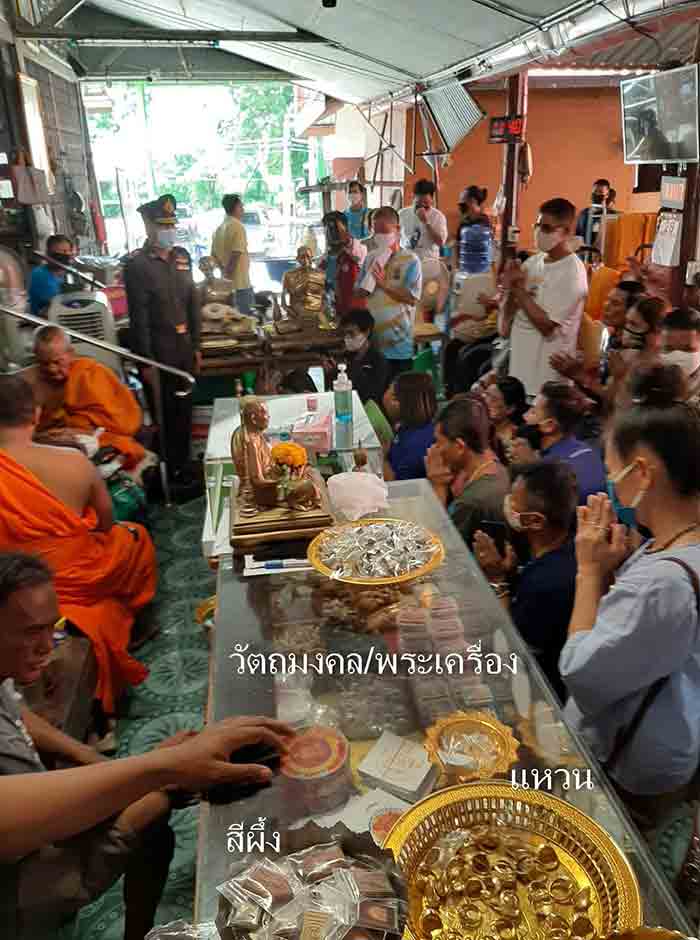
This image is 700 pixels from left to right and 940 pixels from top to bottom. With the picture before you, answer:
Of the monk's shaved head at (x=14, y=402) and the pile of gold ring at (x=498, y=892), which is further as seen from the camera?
the monk's shaved head at (x=14, y=402)

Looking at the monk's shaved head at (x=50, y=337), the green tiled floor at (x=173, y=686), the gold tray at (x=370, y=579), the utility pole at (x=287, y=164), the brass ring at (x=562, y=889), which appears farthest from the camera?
the utility pole at (x=287, y=164)

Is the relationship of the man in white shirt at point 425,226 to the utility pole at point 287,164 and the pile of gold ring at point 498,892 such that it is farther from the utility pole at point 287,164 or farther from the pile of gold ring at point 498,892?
the utility pole at point 287,164

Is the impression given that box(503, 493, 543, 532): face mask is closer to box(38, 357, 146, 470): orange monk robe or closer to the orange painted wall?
box(38, 357, 146, 470): orange monk robe

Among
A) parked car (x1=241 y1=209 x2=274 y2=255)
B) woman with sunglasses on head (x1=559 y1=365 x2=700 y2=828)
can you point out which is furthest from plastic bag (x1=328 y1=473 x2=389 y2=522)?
parked car (x1=241 y1=209 x2=274 y2=255)

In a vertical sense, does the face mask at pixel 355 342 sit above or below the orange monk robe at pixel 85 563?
above

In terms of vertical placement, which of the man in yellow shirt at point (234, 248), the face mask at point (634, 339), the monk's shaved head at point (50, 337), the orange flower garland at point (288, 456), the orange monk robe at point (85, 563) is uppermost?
the man in yellow shirt at point (234, 248)

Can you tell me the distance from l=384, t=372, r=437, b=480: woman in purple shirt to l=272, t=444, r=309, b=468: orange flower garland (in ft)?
2.98

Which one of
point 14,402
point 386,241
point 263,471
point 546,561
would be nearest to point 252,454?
point 263,471

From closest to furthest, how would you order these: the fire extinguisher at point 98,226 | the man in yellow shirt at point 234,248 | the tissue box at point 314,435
Result: the tissue box at point 314,435 < the man in yellow shirt at point 234,248 < the fire extinguisher at point 98,226

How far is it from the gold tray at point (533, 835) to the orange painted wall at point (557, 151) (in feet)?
28.4

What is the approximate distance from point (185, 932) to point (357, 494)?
145 centimetres

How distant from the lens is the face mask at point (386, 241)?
4.89m

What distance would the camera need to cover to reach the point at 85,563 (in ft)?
9.14

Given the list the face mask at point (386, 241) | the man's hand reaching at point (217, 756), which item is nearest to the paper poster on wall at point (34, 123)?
the face mask at point (386, 241)
